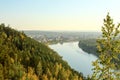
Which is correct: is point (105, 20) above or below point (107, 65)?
above

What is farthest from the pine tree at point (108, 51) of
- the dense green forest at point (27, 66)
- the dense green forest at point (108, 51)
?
the dense green forest at point (27, 66)

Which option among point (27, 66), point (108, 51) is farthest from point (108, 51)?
point (27, 66)

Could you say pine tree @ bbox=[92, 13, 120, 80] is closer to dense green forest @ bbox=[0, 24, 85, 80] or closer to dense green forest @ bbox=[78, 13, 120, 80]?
dense green forest @ bbox=[78, 13, 120, 80]

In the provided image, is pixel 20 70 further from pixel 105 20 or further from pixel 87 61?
pixel 87 61

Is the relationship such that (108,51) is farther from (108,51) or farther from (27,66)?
(27,66)

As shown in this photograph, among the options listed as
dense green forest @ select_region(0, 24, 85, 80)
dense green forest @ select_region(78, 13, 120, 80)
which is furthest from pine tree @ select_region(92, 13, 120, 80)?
dense green forest @ select_region(0, 24, 85, 80)

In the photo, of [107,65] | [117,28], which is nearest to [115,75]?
[107,65]

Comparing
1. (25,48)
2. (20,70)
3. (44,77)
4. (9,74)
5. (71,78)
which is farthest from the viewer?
(25,48)

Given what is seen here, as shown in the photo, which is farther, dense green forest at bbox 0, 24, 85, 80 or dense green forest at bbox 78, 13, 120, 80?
dense green forest at bbox 0, 24, 85, 80

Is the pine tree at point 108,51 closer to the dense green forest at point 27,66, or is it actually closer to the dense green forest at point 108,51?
the dense green forest at point 108,51

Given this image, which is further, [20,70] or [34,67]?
[34,67]

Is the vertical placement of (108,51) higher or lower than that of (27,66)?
higher
